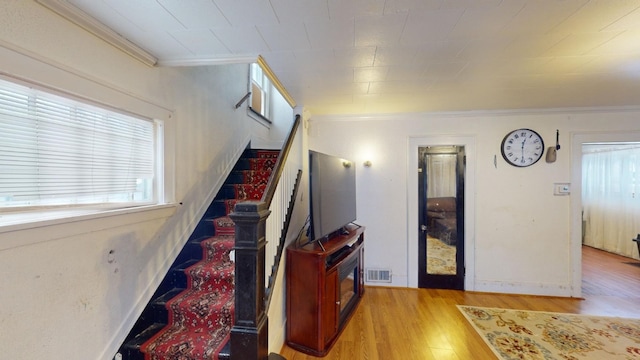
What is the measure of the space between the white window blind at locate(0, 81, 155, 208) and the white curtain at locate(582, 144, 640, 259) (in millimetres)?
7349

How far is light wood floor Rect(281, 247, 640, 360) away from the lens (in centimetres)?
205

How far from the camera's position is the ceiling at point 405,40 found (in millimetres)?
1237

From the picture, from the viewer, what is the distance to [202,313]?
1.76 m

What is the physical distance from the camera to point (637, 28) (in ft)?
4.59

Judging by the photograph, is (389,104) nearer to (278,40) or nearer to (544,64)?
(544,64)

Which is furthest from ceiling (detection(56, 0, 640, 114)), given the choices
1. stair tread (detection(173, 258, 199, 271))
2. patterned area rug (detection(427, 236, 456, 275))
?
patterned area rug (detection(427, 236, 456, 275))

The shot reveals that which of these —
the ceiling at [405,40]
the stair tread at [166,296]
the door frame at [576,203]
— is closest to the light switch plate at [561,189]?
the door frame at [576,203]

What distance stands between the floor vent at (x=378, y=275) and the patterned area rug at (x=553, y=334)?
921 mm

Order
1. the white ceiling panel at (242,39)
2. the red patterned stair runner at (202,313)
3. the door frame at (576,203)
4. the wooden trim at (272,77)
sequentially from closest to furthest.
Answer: the white ceiling panel at (242,39) < the red patterned stair runner at (202,313) < the wooden trim at (272,77) < the door frame at (576,203)

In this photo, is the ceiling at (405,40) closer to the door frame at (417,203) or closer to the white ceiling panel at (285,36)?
the white ceiling panel at (285,36)

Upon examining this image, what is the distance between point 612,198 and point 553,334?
14.6 feet

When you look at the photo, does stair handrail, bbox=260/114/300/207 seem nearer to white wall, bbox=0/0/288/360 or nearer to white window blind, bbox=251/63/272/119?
white wall, bbox=0/0/288/360

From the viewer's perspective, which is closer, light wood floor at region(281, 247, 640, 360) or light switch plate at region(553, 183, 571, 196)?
light wood floor at region(281, 247, 640, 360)

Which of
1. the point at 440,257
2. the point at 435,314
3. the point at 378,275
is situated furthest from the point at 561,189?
the point at 378,275
